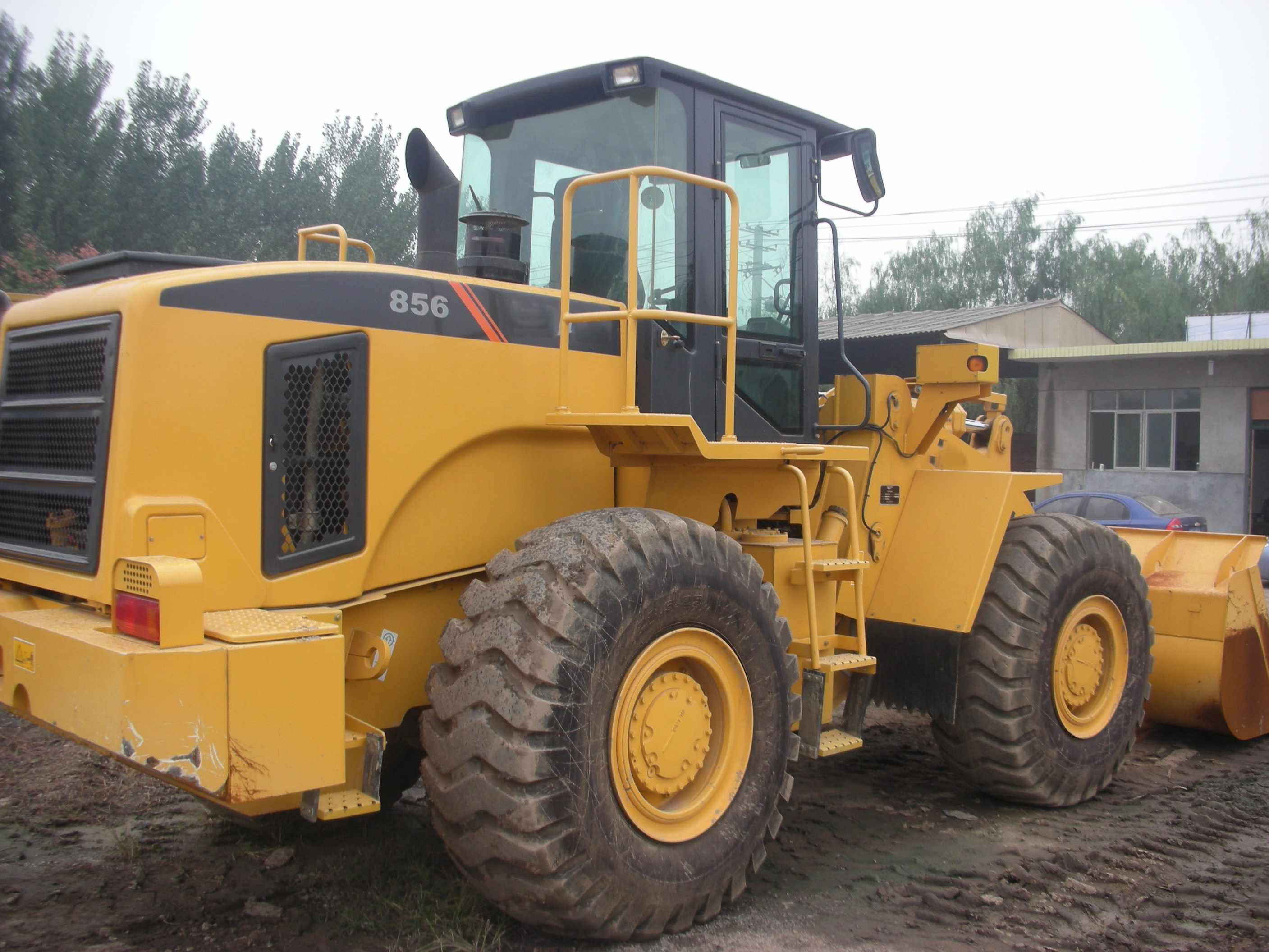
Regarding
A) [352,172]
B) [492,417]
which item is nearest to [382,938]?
[492,417]

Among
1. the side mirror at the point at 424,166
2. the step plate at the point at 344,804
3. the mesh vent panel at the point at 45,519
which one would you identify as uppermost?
A: the side mirror at the point at 424,166

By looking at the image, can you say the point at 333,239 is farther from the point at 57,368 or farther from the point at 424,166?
the point at 57,368

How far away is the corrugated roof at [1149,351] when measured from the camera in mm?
20812

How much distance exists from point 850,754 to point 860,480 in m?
1.82

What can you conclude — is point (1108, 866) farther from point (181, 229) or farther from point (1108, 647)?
point (181, 229)

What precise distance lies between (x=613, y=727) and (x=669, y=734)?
267mm

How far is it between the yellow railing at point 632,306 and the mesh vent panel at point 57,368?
4.79ft

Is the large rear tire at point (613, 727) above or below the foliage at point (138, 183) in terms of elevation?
below

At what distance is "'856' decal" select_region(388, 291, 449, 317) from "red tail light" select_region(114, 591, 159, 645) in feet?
3.98

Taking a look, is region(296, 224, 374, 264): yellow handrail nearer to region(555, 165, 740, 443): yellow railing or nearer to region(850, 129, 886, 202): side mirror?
region(555, 165, 740, 443): yellow railing

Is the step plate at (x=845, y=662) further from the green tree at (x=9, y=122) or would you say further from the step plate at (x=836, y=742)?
the green tree at (x=9, y=122)

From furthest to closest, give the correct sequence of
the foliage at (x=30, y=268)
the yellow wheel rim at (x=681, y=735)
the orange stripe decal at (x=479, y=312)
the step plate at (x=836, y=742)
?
the foliage at (x=30, y=268)
the step plate at (x=836, y=742)
the orange stripe decal at (x=479, y=312)
the yellow wheel rim at (x=681, y=735)

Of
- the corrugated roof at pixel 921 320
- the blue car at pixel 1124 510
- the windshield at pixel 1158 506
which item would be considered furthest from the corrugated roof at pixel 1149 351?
the blue car at pixel 1124 510

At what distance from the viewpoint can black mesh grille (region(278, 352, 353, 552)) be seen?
3332mm
